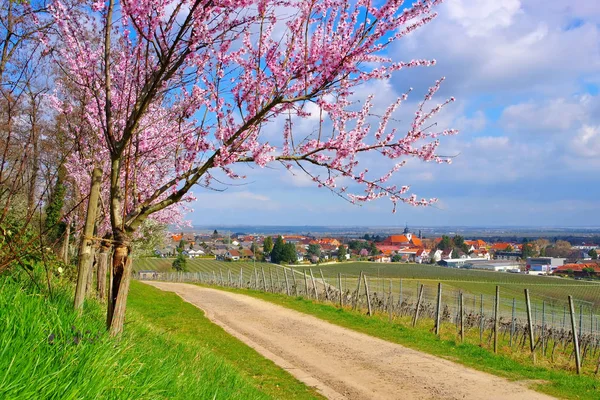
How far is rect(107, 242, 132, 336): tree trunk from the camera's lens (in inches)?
201

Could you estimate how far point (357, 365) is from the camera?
10953 millimetres

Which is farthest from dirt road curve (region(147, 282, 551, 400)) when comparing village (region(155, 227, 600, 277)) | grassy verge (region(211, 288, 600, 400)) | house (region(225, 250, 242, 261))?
house (region(225, 250, 242, 261))

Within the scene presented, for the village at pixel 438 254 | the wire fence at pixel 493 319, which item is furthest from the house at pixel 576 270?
the wire fence at pixel 493 319

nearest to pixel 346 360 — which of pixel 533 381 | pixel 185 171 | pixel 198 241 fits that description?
pixel 533 381

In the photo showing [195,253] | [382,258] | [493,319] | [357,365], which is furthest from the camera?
[195,253]

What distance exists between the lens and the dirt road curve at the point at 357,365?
9102 mm

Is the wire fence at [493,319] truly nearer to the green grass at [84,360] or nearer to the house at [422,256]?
the green grass at [84,360]

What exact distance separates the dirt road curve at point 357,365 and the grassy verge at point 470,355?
481mm

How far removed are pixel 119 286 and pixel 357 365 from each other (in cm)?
701

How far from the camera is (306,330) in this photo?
15125 mm

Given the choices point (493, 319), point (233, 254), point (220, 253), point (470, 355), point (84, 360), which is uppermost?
point (84, 360)

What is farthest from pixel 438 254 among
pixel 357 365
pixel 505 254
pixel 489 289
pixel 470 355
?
pixel 357 365

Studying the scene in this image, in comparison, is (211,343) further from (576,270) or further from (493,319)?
(576,270)

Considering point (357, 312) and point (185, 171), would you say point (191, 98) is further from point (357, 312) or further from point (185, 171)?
point (357, 312)
